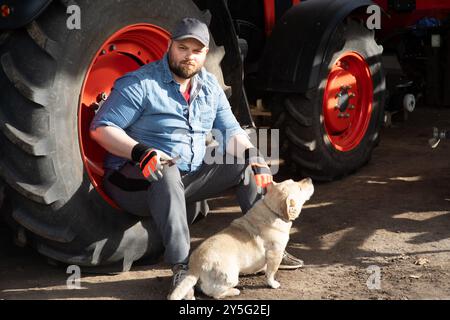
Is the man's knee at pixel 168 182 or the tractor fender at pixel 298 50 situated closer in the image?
the man's knee at pixel 168 182

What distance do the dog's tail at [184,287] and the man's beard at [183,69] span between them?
862 millimetres

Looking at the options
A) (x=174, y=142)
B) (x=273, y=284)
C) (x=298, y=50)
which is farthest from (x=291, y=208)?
(x=298, y=50)

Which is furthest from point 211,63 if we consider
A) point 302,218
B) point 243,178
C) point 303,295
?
point 303,295

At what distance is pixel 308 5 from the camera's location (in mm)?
4719

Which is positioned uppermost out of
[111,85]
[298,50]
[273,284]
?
[298,50]

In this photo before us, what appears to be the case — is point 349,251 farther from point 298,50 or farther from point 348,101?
point 348,101

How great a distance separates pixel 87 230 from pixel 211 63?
1.08 m

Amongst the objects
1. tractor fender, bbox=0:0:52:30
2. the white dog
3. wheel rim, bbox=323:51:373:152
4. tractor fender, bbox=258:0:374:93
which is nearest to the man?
the white dog

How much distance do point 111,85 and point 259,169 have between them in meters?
0.80

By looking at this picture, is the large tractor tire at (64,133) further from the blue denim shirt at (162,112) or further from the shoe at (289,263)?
the shoe at (289,263)

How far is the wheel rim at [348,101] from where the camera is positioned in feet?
15.9

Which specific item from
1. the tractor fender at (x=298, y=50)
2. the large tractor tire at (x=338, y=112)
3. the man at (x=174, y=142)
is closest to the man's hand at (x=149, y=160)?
the man at (x=174, y=142)

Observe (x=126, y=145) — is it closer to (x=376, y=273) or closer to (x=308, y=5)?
(x=376, y=273)

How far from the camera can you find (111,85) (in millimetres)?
3660
